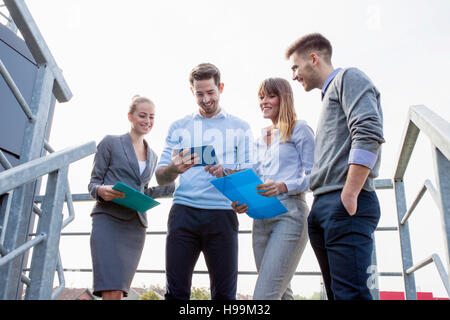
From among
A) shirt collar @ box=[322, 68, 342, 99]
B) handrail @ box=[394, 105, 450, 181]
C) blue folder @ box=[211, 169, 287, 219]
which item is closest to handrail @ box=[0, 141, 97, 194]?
blue folder @ box=[211, 169, 287, 219]

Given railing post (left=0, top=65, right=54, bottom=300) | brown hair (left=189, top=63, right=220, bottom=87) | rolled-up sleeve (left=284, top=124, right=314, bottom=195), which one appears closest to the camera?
railing post (left=0, top=65, right=54, bottom=300)

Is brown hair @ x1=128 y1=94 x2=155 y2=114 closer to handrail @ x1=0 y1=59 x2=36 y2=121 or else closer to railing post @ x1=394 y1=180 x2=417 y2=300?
handrail @ x1=0 y1=59 x2=36 y2=121

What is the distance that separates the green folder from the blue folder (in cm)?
39

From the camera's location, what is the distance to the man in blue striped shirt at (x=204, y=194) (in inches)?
69.2

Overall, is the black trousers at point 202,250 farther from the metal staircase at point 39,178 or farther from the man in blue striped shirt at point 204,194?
the metal staircase at point 39,178

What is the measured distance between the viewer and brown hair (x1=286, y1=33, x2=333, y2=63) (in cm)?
165

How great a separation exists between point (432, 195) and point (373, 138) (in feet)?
1.08

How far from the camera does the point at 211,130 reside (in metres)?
2.03

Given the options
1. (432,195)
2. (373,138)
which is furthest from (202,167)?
(432,195)

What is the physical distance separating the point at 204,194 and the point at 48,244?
81 centimetres

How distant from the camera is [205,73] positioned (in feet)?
6.50

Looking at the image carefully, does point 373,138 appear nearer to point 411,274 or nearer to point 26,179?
point 411,274

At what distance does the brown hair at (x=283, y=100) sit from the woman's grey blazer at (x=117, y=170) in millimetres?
779

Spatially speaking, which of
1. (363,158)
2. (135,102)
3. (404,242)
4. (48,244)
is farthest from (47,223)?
(404,242)
